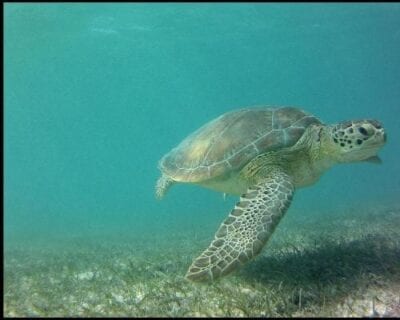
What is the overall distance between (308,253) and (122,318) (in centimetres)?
284

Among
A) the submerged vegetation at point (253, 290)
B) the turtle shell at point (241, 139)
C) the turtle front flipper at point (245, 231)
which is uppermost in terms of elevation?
the turtle shell at point (241, 139)

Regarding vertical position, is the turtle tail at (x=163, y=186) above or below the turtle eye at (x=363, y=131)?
below

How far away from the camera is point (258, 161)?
5.79 m

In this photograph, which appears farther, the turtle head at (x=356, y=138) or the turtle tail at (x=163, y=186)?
the turtle tail at (x=163, y=186)

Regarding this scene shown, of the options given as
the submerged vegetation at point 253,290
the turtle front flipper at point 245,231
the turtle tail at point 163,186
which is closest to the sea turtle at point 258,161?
the turtle front flipper at point 245,231

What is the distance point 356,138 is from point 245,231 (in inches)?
86.1

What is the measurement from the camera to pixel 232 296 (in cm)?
380

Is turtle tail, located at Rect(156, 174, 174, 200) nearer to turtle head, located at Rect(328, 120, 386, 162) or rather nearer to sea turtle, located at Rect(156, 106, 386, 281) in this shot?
sea turtle, located at Rect(156, 106, 386, 281)

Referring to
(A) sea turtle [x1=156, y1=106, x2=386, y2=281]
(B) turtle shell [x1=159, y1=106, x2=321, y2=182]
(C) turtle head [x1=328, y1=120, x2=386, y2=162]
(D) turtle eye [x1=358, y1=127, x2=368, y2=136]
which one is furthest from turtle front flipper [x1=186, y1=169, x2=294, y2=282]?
(D) turtle eye [x1=358, y1=127, x2=368, y2=136]

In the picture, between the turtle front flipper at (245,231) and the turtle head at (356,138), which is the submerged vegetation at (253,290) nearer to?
the turtle front flipper at (245,231)

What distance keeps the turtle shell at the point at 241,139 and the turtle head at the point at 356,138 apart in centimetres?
70

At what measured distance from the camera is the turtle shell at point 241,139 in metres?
5.82

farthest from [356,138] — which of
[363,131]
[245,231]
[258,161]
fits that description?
[245,231]

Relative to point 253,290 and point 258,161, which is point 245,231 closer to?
point 253,290
